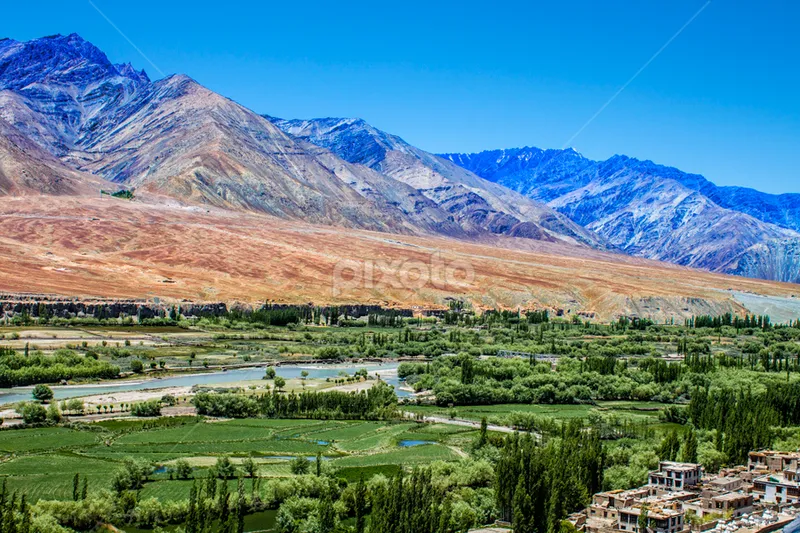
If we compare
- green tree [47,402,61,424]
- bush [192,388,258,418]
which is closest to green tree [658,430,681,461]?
bush [192,388,258,418]

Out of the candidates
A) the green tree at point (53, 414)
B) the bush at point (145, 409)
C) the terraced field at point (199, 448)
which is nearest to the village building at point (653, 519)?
the terraced field at point (199, 448)

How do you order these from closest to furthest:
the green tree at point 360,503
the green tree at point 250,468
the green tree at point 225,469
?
the green tree at point 360,503 < the green tree at point 225,469 < the green tree at point 250,468

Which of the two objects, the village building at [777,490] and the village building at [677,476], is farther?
the village building at [677,476]

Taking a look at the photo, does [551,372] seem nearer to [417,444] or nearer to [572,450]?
[417,444]

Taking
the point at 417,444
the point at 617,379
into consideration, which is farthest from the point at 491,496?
the point at 617,379

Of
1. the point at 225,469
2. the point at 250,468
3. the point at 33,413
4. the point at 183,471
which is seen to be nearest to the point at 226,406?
the point at 33,413

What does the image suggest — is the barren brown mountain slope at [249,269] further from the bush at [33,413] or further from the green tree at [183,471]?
the green tree at [183,471]
